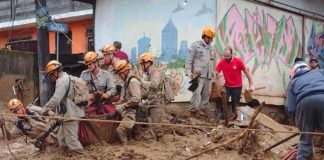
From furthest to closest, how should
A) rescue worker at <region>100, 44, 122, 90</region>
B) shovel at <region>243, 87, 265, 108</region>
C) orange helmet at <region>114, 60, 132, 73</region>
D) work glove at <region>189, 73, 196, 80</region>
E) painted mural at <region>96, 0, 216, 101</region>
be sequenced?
painted mural at <region>96, 0, 216, 101</region>, shovel at <region>243, 87, 265, 108</region>, work glove at <region>189, 73, 196, 80</region>, rescue worker at <region>100, 44, 122, 90</region>, orange helmet at <region>114, 60, 132, 73</region>

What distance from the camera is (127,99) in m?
9.63

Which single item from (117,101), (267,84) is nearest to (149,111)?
(117,101)

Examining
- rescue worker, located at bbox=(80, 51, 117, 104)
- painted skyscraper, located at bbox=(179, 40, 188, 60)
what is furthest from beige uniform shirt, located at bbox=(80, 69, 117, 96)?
painted skyscraper, located at bbox=(179, 40, 188, 60)

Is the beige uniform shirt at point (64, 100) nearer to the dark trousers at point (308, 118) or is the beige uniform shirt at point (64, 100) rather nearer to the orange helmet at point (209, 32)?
the orange helmet at point (209, 32)

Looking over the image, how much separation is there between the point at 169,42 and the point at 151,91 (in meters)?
2.99

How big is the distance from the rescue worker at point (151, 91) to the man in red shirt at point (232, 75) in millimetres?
1911

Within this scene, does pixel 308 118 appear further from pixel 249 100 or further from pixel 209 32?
pixel 249 100

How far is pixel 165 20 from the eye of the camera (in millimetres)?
13047

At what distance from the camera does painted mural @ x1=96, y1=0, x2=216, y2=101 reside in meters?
12.4

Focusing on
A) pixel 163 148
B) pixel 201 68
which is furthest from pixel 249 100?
pixel 163 148

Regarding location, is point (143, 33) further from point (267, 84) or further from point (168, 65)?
point (267, 84)

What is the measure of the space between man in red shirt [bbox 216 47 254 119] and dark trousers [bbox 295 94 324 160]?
14.2 feet

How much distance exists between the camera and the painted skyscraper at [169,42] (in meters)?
12.8

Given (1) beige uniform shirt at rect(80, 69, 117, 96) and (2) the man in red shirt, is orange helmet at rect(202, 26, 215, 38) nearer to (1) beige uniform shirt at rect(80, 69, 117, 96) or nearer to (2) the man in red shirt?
(2) the man in red shirt
